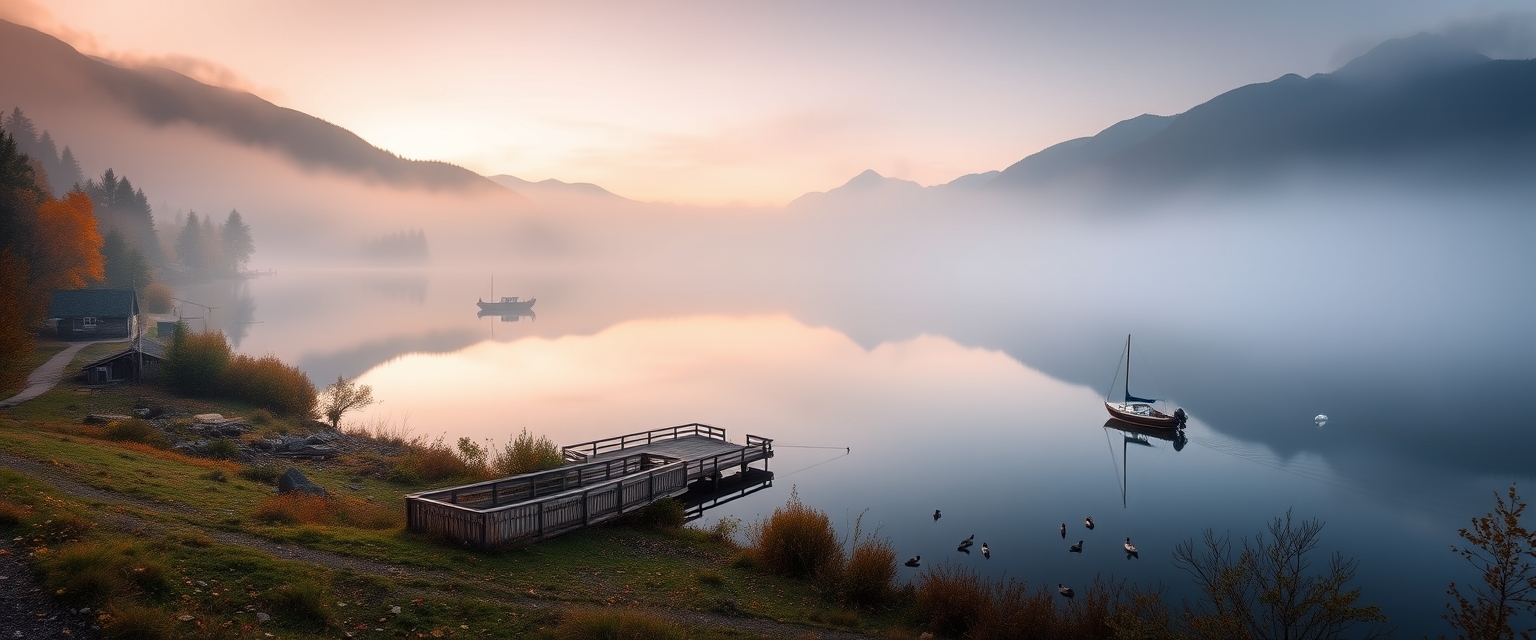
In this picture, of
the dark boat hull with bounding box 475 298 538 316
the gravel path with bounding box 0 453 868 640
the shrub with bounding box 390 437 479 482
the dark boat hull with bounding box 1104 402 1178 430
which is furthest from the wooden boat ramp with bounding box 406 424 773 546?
the dark boat hull with bounding box 475 298 538 316

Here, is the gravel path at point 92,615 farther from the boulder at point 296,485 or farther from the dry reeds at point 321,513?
the boulder at point 296,485

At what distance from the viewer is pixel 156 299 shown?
3435 inches

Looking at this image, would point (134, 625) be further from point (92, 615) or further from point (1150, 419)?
point (1150, 419)

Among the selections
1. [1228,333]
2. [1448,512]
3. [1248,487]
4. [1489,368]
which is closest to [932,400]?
[1248,487]

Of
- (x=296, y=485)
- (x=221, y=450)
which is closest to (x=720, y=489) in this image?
(x=296, y=485)

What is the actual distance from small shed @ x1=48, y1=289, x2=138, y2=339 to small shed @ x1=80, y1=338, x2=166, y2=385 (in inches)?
768

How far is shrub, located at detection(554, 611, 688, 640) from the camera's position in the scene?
37.1ft

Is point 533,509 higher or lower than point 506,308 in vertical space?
lower

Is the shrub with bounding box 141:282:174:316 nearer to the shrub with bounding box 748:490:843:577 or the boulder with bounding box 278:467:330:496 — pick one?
the boulder with bounding box 278:467:330:496

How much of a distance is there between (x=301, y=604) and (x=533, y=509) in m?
7.06

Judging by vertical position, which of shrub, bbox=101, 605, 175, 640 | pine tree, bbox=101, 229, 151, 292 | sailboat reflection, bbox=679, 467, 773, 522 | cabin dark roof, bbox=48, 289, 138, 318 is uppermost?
pine tree, bbox=101, 229, 151, 292

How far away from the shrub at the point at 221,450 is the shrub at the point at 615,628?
19779 mm

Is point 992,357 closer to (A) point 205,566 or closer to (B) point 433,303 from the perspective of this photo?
(A) point 205,566

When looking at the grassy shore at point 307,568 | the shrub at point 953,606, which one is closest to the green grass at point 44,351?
the grassy shore at point 307,568
